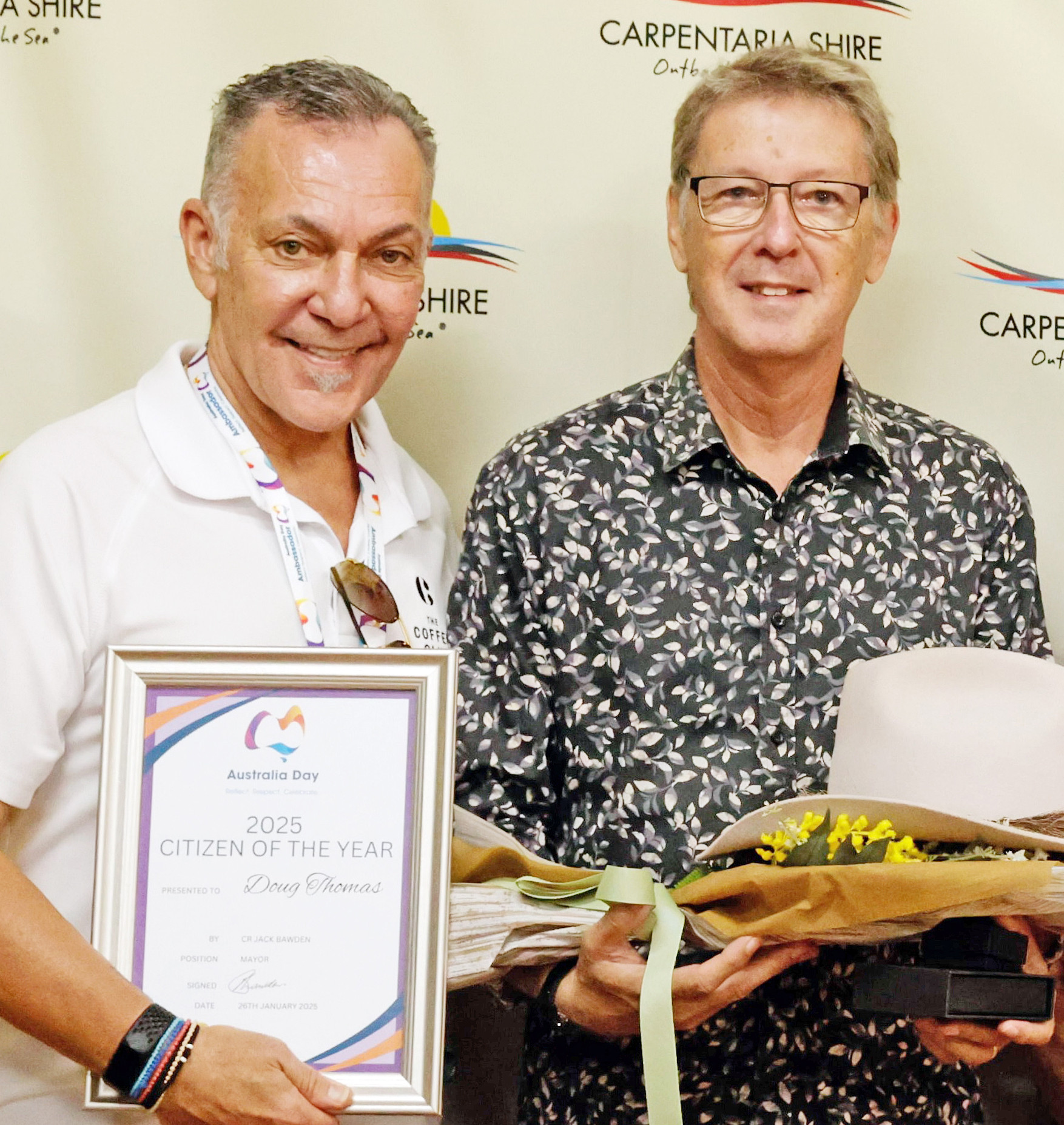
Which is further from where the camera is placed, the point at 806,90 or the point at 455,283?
the point at 455,283

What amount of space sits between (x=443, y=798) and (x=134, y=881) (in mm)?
336

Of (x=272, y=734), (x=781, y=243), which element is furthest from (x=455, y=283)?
(x=272, y=734)

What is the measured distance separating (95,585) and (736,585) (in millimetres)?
778

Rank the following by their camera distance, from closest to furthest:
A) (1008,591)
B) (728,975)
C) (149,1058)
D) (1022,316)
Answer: (149,1058), (728,975), (1008,591), (1022,316)

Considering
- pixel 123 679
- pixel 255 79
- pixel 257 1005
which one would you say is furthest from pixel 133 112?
pixel 257 1005

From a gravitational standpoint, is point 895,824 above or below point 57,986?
above

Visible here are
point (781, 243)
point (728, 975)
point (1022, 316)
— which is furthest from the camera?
point (1022, 316)

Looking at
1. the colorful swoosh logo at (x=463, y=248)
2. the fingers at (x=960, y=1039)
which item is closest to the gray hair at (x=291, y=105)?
the colorful swoosh logo at (x=463, y=248)

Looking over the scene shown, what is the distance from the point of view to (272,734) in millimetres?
1482

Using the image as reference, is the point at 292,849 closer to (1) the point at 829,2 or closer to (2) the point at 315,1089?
(2) the point at 315,1089

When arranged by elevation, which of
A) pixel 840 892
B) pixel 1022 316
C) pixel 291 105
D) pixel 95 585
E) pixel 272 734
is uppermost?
pixel 291 105

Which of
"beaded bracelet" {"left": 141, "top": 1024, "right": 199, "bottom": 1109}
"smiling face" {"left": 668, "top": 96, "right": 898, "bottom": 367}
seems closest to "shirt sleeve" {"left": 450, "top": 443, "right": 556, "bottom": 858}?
"smiling face" {"left": 668, "top": 96, "right": 898, "bottom": 367}

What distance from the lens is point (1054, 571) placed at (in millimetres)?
2398

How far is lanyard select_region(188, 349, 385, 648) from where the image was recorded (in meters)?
1.68
